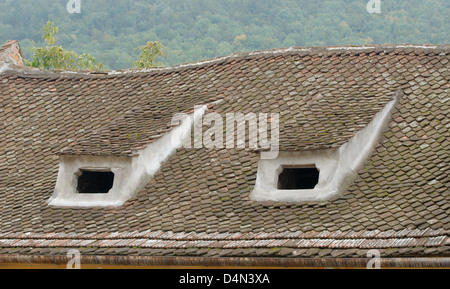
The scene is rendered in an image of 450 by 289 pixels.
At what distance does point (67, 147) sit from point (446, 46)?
702cm

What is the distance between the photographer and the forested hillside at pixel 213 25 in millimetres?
36906

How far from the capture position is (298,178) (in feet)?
58.1

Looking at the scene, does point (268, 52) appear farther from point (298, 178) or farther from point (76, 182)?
point (76, 182)

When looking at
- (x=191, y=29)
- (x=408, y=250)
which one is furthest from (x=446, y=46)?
(x=191, y=29)

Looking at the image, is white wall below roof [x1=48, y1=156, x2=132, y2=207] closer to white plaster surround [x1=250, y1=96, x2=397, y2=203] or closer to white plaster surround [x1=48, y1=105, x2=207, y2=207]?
white plaster surround [x1=48, y1=105, x2=207, y2=207]

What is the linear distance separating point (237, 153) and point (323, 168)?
5.63 ft

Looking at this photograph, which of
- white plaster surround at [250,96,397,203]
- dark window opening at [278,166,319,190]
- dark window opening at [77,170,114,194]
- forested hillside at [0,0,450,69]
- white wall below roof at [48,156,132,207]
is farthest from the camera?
forested hillside at [0,0,450,69]

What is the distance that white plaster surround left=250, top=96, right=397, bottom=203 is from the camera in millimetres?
16250

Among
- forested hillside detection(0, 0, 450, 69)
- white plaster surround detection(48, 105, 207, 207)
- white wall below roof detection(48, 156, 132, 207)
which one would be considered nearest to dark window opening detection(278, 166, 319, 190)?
white plaster surround detection(48, 105, 207, 207)

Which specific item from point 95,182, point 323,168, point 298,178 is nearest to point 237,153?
point 298,178

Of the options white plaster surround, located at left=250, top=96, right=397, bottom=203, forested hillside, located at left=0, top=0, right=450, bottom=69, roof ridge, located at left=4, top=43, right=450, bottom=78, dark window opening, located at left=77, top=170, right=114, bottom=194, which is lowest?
A: white plaster surround, located at left=250, top=96, right=397, bottom=203

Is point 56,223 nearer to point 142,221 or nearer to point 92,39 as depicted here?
point 142,221

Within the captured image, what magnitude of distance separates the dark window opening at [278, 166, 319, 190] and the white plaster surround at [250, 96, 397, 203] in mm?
274
